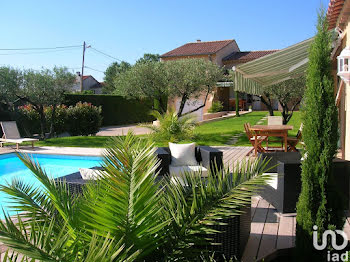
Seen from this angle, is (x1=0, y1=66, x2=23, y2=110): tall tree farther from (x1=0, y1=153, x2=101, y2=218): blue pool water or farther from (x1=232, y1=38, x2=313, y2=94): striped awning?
(x1=232, y1=38, x2=313, y2=94): striped awning

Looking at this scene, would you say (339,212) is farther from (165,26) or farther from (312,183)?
(165,26)

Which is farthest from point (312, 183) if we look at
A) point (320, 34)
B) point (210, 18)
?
point (210, 18)

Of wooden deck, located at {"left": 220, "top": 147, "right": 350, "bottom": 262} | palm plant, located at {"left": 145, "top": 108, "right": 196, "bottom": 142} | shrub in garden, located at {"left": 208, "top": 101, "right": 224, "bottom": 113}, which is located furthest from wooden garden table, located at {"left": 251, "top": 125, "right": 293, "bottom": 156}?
shrub in garden, located at {"left": 208, "top": 101, "right": 224, "bottom": 113}

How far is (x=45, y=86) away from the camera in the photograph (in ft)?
→ 57.8

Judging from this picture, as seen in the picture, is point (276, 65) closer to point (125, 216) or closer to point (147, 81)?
point (125, 216)

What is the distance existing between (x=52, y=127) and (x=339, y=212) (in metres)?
18.8

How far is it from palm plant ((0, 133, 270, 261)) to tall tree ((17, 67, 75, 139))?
16445 millimetres

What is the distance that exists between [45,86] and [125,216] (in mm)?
17337

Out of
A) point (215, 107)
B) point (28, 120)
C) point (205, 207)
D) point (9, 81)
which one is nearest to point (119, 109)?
point (215, 107)

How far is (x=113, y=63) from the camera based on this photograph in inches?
2847

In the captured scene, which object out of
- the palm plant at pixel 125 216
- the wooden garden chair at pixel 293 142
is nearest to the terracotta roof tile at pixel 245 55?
the wooden garden chair at pixel 293 142

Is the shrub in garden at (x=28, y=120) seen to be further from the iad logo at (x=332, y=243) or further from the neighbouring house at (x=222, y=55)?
the iad logo at (x=332, y=243)

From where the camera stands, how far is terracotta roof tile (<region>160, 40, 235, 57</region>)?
119ft

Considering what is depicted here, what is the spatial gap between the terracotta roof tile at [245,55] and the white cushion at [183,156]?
3140cm
